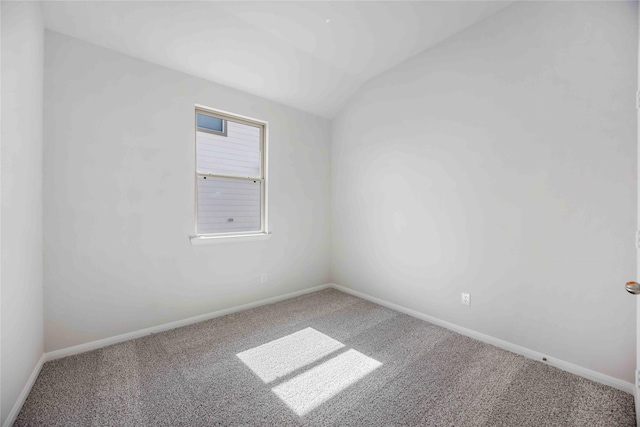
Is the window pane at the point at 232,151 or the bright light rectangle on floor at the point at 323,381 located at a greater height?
the window pane at the point at 232,151

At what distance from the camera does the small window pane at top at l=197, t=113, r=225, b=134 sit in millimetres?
2980

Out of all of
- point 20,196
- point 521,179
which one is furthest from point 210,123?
point 521,179

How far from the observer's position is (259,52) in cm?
275

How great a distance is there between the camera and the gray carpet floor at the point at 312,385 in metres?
1.59

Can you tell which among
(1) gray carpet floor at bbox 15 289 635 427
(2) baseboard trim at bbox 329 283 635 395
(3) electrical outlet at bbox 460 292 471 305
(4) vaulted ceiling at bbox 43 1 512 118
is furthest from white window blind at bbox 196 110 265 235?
(3) electrical outlet at bbox 460 292 471 305

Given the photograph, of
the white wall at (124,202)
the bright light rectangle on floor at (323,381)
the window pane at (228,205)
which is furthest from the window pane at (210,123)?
the bright light rectangle on floor at (323,381)

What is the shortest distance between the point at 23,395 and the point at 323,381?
6.14 ft

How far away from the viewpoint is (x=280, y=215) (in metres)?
3.53

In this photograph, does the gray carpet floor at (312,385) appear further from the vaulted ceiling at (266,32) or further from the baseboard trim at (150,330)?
the vaulted ceiling at (266,32)

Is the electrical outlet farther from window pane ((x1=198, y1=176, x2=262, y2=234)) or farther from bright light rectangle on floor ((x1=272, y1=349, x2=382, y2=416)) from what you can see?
window pane ((x1=198, y1=176, x2=262, y2=234))

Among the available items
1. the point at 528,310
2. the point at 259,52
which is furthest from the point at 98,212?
the point at 528,310

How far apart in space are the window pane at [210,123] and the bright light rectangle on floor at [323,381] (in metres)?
2.62

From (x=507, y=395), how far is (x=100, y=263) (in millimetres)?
A: 3244

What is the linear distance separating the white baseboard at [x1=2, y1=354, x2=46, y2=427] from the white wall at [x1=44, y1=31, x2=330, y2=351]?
19 cm
